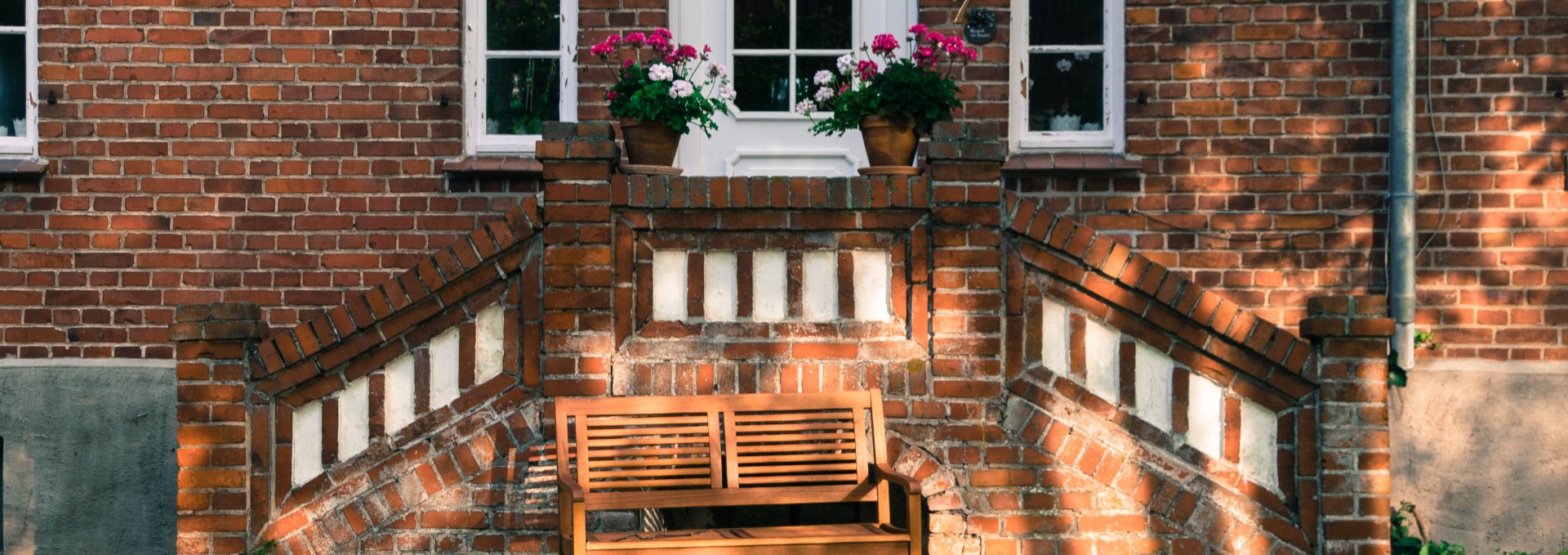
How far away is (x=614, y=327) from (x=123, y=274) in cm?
281

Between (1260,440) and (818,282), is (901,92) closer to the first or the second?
(818,282)

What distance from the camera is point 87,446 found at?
6.12m

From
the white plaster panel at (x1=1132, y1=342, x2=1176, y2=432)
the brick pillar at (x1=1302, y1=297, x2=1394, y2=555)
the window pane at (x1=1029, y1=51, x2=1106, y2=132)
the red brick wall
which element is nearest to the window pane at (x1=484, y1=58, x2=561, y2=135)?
the red brick wall

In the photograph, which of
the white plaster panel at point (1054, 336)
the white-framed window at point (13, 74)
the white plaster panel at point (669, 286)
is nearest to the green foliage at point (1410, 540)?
the white plaster panel at point (1054, 336)

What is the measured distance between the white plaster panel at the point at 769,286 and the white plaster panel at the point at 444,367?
98 centimetres

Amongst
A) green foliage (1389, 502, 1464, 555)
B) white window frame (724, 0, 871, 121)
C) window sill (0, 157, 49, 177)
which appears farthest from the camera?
white window frame (724, 0, 871, 121)

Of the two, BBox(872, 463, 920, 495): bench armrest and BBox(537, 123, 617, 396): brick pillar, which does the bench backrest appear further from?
BBox(537, 123, 617, 396): brick pillar

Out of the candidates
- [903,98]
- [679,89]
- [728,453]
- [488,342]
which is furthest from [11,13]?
[903,98]

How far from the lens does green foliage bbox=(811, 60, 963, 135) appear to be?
4742mm

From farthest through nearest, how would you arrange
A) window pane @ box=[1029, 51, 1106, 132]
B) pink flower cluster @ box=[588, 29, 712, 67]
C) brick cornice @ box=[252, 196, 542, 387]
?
window pane @ box=[1029, 51, 1106, 132], pink flower cluster @ box=[588, 29, 712, 67], brick cornice @ box=[252, 196, 542, 387]

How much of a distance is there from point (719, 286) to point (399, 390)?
1.11 meters

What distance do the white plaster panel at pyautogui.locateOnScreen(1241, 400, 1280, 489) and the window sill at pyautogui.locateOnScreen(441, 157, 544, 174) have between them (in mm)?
3061

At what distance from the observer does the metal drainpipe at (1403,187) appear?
576 centimetres

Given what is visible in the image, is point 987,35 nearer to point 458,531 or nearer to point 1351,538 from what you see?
point 1351,538
